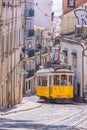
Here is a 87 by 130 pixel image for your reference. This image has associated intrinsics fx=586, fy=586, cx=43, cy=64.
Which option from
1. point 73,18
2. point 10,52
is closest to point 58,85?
point 10,52

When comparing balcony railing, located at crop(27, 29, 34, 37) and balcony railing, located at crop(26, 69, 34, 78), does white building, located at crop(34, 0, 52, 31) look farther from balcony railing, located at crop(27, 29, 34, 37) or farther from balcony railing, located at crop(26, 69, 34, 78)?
balcony railing, located at crop(26, 69, 34, 78)

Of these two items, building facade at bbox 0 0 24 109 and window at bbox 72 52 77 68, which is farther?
window at bbox 72 52 77 68

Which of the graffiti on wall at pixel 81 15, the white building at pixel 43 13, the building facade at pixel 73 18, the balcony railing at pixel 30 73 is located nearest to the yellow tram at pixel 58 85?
the graffiti on wall at pixel 81 15

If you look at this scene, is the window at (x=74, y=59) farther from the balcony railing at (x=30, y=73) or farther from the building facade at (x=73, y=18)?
the balcony railing at (x=30, y=73)

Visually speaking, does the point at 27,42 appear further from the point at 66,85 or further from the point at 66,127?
the point at 66,127

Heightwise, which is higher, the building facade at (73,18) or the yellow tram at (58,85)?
the building facade at (73,18)

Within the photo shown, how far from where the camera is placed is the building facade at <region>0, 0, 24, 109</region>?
33.6 metres

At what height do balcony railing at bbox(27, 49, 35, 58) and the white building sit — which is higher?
the white building

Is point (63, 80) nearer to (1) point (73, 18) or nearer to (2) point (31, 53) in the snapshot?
(1) point (73, 18)

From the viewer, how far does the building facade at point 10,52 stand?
3362 cm

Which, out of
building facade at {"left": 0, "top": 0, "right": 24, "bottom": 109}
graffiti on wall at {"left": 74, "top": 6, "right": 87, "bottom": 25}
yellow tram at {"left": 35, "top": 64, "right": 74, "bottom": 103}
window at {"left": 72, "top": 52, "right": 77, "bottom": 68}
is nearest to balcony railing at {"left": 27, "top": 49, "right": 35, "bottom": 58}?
graffiti on wall at {"left": 74, "top": 6, "right": 87, "bottom": 25}

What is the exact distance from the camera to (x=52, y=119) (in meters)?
28.0

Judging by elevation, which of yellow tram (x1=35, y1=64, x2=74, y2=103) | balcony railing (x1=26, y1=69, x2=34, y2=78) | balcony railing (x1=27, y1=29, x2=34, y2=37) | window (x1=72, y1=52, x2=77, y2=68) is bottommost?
balcony railing (x1=26, y1=69, x2=34, y2=78)

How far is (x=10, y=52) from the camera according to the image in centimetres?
3678
